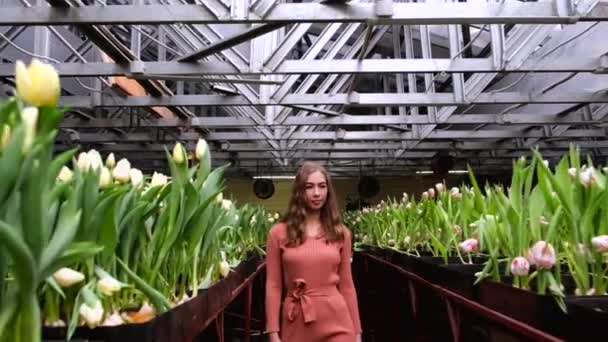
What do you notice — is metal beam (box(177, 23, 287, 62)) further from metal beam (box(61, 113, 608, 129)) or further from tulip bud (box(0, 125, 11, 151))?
metal beam (box(61, 113, 608, 129))

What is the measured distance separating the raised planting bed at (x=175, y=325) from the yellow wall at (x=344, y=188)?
38.9 ft

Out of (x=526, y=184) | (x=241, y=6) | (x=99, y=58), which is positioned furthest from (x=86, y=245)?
(x=99, y=58)

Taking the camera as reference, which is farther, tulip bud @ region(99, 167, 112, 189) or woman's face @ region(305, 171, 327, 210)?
woman's face @ region(305, 171, 327, 210)

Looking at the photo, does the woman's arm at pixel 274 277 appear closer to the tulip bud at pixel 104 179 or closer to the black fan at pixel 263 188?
the tulip bud at pixel 104 179

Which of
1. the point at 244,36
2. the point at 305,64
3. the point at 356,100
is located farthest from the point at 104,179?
the point at 356,100

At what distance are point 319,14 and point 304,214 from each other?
125 cm

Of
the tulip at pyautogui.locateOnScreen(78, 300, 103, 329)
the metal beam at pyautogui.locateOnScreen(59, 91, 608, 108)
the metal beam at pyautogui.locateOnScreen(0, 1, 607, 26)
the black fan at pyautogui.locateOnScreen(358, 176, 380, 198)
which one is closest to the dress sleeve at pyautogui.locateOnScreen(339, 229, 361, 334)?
the tulip at pyautogui.locateOnScreen(78, 300, 103, 329)

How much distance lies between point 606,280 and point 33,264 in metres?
1.18

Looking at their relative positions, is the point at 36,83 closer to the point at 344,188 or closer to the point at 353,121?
the point at 353,121

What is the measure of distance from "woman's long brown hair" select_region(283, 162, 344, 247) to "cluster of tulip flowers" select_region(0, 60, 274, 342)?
196 millimetres

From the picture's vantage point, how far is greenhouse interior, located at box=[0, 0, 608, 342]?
0.67m

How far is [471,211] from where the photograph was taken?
6.73 feet

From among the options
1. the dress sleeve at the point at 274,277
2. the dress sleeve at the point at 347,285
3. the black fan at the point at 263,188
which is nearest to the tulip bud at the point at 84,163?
the dress sleeve at the point at 274,277

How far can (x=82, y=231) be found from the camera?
2.71 feet
